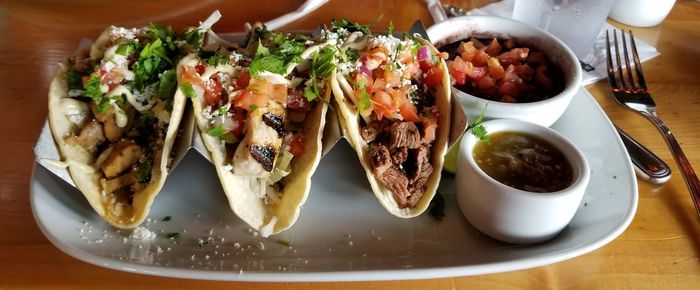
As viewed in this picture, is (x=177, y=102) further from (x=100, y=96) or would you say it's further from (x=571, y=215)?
(x=571, y=215)

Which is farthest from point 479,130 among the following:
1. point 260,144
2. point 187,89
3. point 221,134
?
point 187,89

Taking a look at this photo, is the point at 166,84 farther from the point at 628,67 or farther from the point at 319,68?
A: the point at 628,67

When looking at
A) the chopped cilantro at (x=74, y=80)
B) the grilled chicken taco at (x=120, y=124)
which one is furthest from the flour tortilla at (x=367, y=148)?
the chopped cilantro at (x=74, y=80)

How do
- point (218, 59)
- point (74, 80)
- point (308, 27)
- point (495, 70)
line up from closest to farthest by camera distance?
point (218, 59) < point (74, 80) < point (495, 70) < point (308, 27)

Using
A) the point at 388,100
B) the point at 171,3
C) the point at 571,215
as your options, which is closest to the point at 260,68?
the point at 388,100

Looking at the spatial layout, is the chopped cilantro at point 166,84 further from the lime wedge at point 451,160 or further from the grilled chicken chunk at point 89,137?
the lime wedge at point 451,160

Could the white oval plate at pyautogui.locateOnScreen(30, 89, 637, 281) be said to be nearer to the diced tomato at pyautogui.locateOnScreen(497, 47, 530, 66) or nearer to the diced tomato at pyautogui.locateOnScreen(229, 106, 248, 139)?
the diced tomato at pyautogui.locateOnScreen(229, 106, 248, 139)

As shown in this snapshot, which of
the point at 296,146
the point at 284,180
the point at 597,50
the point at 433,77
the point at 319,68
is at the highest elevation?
the point at 319,68
